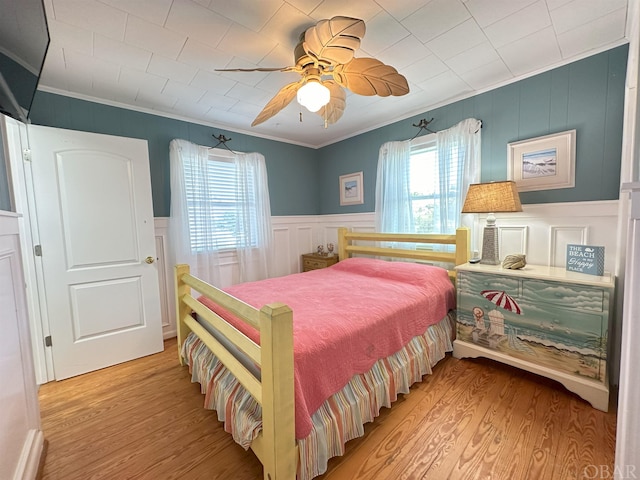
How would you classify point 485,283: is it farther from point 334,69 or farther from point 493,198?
point 334,69

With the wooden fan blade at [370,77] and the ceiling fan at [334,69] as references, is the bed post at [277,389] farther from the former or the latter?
the wooden fan blade at [370,77]

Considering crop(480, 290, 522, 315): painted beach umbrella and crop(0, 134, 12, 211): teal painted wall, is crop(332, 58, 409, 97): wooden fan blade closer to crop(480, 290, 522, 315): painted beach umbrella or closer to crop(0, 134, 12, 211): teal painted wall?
crop(480, 290, 522, 315): painted beach umbrella

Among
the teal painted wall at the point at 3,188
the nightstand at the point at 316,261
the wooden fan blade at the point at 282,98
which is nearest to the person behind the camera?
the teal painted wall at the point at 3,188

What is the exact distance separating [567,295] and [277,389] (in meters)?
1.95

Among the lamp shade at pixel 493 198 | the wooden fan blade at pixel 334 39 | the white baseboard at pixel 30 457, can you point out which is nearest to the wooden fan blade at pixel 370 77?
the wooden fan blade at pixel 334 39

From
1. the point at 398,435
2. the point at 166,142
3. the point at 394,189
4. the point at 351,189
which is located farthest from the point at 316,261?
the point at 398,435

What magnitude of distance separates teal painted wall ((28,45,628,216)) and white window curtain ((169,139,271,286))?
19cm

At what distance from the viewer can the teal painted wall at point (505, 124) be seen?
1.90 m

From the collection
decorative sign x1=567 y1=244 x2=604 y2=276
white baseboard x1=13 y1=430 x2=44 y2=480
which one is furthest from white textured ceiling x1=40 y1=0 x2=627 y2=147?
white baseboard x1=13 y1=430 x2=44 y2=480

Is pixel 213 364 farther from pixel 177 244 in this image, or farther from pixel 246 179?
pixel 246 179

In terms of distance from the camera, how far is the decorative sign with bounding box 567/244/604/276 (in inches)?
69.1

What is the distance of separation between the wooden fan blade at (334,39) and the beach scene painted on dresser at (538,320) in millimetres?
1870

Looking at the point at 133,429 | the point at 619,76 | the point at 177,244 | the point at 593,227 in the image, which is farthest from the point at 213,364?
the point at 619,76

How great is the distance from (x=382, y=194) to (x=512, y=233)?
142 cm
